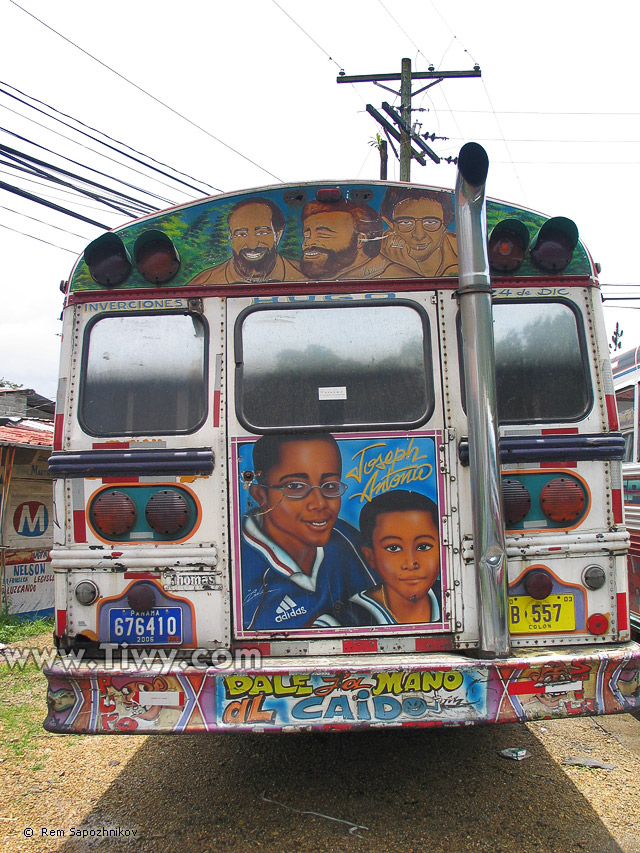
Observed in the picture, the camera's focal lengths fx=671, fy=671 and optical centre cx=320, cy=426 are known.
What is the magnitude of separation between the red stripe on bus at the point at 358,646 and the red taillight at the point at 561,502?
1049 mm

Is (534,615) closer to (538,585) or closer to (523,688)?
(538,585)

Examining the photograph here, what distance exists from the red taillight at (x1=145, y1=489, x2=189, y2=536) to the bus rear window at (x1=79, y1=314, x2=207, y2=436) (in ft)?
1.16

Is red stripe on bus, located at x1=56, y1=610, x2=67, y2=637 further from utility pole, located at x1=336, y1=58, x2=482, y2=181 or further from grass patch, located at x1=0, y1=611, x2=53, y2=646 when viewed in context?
utility pole, located at x1=336, y1=58, x2=482, y2=181

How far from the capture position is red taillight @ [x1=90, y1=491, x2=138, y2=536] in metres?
3.22

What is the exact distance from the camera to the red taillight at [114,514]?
127 inches

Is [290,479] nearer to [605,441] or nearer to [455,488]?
[455,488]

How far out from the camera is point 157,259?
339 cm

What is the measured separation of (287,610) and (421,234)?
200 centimetres

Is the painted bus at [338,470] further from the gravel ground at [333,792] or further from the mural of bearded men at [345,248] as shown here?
the gravel ground at [333,792]

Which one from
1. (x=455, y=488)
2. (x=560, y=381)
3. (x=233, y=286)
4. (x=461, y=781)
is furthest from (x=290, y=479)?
(x=461, y=781)

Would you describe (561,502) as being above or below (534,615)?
above

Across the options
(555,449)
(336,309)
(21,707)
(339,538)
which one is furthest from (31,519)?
(555,449)

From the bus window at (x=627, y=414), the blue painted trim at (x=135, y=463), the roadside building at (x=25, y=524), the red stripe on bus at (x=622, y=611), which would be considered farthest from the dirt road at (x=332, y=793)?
the roadside building at (x=25, y=524)

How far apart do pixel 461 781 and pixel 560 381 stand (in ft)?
7.37
